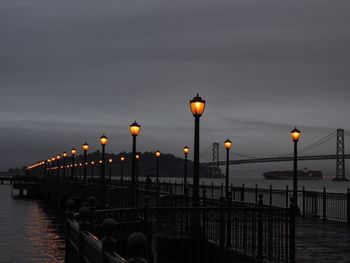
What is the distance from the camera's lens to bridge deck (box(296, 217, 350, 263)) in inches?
536

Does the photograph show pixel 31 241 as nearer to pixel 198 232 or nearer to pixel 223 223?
pixel 198 232

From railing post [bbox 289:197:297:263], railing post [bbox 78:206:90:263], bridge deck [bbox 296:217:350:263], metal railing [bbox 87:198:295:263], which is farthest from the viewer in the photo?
bridge deck [bbox 296:217:350:263]

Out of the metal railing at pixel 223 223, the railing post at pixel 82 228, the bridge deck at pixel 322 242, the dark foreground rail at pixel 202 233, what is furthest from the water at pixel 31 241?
the railing post at pixel 82 228

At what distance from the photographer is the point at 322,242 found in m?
16.5

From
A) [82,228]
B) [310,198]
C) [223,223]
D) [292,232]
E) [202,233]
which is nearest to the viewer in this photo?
[82,228]

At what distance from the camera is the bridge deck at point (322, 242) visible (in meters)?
13.6

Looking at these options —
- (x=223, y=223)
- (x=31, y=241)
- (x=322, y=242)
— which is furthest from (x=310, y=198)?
(x=223, y=223)

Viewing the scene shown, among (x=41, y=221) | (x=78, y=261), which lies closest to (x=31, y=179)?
(x=41, y=221)

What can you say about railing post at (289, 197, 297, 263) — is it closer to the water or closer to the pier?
the pier

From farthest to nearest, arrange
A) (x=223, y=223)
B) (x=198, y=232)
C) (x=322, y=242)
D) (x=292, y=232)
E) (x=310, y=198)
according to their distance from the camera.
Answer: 1. (x=310, y=198)
2. (x=322, y=242)
3. (x=198, y=232)
4. (x=223, y=223)
5. (x=292, y=232)

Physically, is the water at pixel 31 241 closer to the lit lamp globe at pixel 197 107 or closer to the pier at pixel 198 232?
the pier at pixel 198 232

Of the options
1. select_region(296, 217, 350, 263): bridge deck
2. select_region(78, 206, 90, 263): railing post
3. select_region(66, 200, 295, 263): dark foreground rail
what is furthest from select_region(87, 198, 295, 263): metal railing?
select_region(78, 206, 90, 263): railing post

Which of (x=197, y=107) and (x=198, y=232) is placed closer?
(x=198, y=232)

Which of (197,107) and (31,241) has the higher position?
(197,107)
